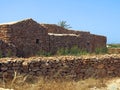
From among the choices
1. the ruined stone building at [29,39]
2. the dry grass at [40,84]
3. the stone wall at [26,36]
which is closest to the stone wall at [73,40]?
the ruined stone building at [29,39]

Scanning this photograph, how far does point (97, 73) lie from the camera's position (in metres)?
13.0

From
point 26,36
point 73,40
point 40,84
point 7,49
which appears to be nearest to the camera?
point 40,84

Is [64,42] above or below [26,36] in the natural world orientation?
below

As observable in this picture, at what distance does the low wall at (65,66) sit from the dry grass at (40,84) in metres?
0.32

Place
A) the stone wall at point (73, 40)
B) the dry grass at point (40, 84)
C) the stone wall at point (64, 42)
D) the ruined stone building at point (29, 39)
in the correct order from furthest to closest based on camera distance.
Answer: the stone wall at point (73, 40) < the stone wall at point (64, 42) < the ruined stone building at point (29, 39) < the dry grass at point (40, 84)

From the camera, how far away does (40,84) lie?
10031 millimetres

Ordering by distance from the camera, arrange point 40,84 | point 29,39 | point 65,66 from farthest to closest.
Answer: point 29,39
point 65,66
point 40,84

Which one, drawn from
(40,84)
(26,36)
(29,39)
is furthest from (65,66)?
(29,39)

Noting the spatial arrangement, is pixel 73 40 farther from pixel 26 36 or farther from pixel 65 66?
pixel 65 66

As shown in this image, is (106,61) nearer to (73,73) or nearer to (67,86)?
(73,73)

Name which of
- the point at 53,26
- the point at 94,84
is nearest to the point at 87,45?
the point at 53,26

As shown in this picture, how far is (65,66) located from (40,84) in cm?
225

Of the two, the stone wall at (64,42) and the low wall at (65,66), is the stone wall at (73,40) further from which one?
the low wall at (65,66)

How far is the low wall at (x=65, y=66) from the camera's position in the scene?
10.8 metres
